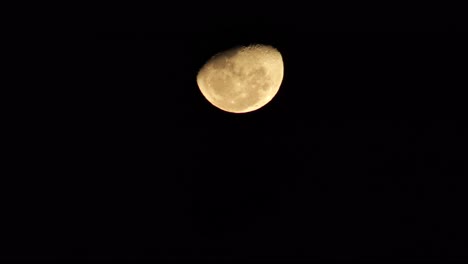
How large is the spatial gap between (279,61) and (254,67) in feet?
0.80

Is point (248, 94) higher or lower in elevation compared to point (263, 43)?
lower

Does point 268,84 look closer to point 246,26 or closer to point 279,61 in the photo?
point 279,61

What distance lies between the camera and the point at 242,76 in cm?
224

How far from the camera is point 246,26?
215 centimetres

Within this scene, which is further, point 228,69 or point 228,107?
point 228,107

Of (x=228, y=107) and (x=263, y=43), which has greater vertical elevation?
(x=263, y=43)

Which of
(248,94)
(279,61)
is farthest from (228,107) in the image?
(279,61)

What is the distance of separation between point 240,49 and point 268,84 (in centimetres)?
37

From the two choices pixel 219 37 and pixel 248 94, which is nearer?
pixel 219 37

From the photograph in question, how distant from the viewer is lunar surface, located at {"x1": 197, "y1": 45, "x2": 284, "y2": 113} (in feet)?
7.16

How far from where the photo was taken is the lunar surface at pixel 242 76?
2.18m

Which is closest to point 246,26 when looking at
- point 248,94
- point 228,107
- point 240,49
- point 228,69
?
point 240,49

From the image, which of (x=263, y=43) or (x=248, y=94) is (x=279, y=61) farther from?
(x=248, y=94)

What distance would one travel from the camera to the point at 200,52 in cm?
224
